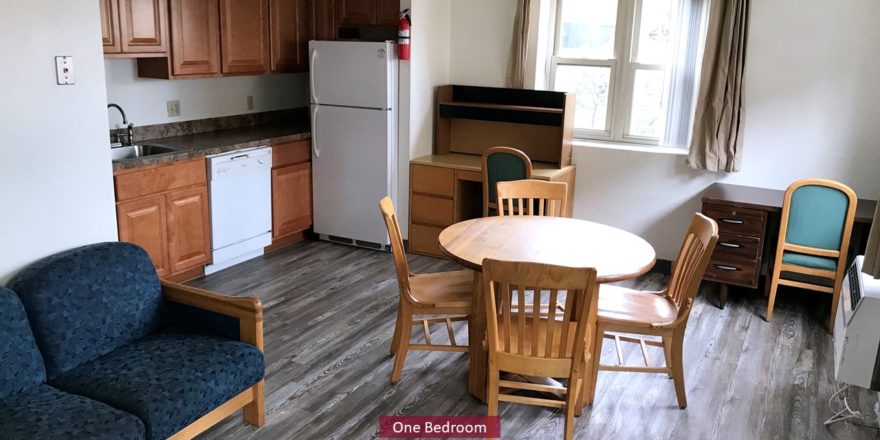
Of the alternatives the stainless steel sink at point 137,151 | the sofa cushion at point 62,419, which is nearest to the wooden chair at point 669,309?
the sofa cushion at point 62,419

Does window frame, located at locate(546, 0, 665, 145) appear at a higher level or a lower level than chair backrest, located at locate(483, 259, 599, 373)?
higher

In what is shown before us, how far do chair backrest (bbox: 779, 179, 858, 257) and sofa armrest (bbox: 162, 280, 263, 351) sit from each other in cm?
301

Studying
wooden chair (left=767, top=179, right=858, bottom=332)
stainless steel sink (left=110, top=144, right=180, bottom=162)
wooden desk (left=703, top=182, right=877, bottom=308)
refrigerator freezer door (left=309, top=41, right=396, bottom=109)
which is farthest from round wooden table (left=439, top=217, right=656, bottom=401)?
stainless steel sink (left=110, top=144, right=180, bottom=162)

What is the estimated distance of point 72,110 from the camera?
2906 millimetres

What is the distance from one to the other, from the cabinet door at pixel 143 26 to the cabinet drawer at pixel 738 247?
3632mm

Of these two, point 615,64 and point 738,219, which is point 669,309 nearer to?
point 738,219

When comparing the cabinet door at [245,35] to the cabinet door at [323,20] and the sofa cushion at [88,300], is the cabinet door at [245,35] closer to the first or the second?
the cabinet door at [323,20]

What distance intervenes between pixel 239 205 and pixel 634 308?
2.80 m

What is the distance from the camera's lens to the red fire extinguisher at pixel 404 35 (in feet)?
16.2

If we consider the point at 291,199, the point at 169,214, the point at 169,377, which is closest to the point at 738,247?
the point at 291,199

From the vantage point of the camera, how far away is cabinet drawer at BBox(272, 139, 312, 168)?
5.09 metres

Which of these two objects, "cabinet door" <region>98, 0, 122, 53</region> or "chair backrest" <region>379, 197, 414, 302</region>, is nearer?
"chair backrest" <region>379, 197, 414, 302</region>

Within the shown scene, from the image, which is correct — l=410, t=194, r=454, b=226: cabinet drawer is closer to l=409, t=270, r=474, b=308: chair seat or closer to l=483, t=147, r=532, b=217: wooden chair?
l=483, t=147, r=532, b=217: wooden chair

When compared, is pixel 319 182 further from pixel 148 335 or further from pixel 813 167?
pixel 813 167
